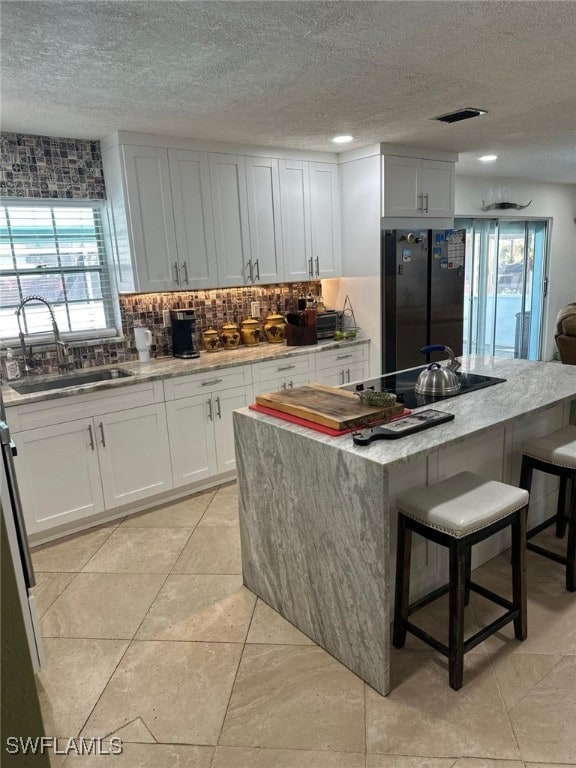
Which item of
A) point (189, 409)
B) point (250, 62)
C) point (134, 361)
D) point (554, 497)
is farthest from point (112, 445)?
point (554, 497)

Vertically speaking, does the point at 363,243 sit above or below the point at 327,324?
above

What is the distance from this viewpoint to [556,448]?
2576mm

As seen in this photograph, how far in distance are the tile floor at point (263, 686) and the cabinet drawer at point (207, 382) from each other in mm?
1224

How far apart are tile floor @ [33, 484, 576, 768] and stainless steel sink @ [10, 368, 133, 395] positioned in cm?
129

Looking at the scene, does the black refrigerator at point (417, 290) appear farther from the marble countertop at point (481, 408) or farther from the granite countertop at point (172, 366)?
the marble countertop at point (481, 408)

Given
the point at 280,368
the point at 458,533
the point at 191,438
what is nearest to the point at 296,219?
the point at 280,368

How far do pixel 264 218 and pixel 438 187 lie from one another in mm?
1667

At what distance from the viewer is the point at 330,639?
7.30ft

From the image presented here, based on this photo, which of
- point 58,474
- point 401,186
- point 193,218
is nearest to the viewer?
point 58,474

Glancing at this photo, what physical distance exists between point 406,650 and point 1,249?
3380 mm

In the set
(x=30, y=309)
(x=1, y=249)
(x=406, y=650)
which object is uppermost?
(x=1, y=249)

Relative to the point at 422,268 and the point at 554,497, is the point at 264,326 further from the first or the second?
the point at 554,497

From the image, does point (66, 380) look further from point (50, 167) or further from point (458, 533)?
point (458, 533)

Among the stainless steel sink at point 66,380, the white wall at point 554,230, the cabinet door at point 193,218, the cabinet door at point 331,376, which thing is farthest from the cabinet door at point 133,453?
the white wall at point 554,230
